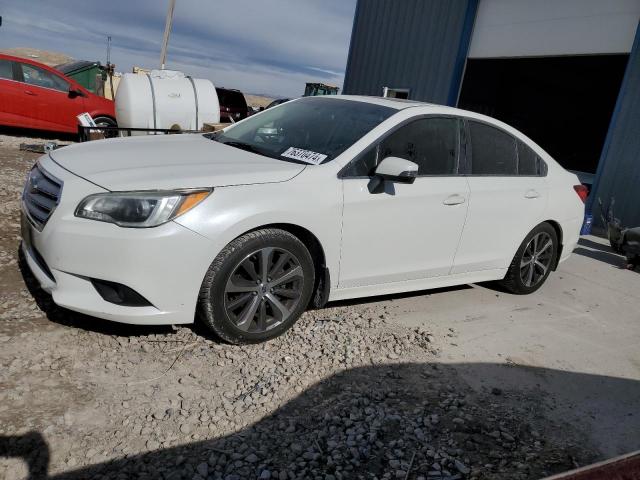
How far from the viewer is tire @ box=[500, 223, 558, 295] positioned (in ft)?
15.3

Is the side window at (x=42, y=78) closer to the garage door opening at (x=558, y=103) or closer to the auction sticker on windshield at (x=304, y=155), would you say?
the auction sticker on windshield at (x=304, y=155)

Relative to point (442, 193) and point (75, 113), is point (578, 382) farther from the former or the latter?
point (75, 113)

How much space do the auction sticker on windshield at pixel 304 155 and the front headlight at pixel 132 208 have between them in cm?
97

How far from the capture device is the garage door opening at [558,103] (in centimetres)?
1579

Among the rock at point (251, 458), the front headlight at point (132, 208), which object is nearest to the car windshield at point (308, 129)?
the front headlight at point (132, 208)

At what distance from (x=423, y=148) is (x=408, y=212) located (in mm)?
550

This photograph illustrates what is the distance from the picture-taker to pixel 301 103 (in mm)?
4406

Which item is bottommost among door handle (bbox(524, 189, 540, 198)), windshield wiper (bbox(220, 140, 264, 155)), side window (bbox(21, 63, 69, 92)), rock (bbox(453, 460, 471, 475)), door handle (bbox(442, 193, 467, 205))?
rock (bbox(453, 460, 471, 475))

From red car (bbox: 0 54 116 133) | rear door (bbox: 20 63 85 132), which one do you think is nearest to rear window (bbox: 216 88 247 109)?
red car (bbox: 0 54 116 133)

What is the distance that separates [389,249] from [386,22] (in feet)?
35.9

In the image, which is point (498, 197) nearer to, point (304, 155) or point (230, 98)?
point (304, 155)

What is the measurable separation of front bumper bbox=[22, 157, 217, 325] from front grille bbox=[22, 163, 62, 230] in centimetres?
7

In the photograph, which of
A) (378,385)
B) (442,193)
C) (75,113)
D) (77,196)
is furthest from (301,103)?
(75,113)

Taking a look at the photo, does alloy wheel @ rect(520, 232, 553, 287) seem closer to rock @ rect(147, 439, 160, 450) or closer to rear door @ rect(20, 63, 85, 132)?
rock @ rect(147, 439, 160, 450)
